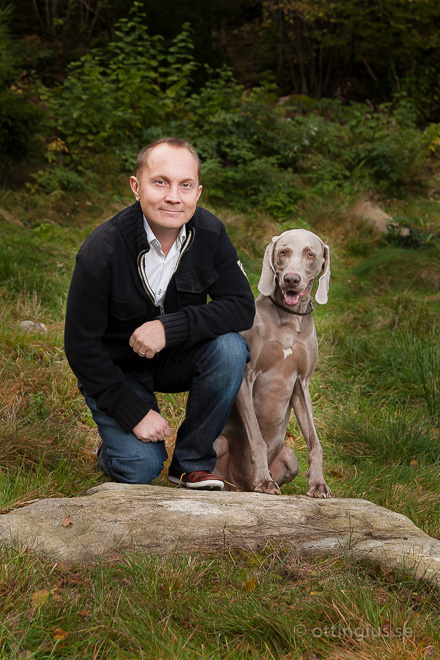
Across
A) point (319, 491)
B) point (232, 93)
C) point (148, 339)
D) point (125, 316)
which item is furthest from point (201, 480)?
point (232, 93)

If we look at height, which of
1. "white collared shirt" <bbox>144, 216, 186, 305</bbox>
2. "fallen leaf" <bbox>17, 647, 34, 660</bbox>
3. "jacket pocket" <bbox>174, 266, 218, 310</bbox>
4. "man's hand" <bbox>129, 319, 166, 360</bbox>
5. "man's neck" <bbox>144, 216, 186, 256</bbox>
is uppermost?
"man's neck" <bbox>144, 216, 186, 256</bbox>

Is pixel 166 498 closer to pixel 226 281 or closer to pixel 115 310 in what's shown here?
pixel 115 310

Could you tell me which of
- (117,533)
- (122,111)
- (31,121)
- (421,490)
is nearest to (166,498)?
(117,533)

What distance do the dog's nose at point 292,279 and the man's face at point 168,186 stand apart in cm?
50

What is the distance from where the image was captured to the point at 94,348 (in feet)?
9.45

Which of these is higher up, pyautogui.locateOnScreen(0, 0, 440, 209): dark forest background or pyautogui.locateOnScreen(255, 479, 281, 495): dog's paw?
pyautogui.locateOnScreen(255, 479, 281, 495): dog's paw

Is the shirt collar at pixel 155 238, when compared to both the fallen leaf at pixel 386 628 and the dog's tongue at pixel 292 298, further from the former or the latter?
the fallen leaf at pixel 386 628

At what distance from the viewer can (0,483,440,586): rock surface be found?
7.88 ft

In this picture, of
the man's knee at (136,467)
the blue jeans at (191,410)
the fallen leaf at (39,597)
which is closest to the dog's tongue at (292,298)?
the blue jeans at (191,410)

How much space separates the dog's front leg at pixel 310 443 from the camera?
10.1 feet

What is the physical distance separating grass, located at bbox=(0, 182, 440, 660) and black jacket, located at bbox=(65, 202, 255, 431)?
1.83ft

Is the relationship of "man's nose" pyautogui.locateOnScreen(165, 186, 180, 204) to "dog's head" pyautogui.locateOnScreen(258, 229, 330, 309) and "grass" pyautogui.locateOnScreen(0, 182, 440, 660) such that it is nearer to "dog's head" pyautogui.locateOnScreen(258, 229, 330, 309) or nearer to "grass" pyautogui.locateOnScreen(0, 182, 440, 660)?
"dog's head" pyautogui.locateOnScreen(258, 229, 330, 309)

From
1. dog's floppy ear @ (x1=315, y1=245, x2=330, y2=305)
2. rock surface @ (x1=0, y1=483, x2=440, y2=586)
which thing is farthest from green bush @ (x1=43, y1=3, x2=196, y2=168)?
rock surface @ (x1=0, y1=483, x2=440, y2=586)

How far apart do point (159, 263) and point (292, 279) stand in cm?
58
